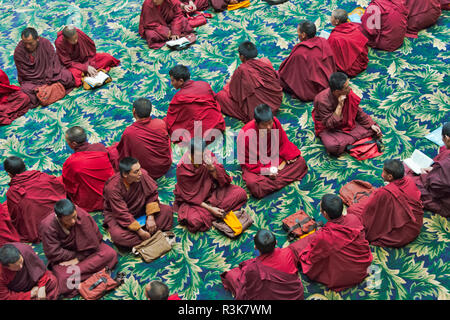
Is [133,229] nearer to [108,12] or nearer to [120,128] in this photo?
[120,128]

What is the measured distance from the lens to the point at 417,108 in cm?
997

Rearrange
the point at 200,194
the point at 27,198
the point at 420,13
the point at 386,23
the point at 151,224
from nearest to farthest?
the point at 151,224
the point at 27,198
the point at 200,194
the point at 386,23
the point at 420,13

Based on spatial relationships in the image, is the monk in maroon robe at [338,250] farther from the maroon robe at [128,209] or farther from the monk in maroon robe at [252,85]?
the monk in maroon robe at [252,85]

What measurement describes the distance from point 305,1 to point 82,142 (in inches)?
276

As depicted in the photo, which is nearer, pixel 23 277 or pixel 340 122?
pixel 23 277

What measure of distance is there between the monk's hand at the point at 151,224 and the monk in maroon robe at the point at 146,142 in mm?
1213

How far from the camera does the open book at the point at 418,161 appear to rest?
8.51 m

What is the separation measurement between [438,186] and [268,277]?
294cm

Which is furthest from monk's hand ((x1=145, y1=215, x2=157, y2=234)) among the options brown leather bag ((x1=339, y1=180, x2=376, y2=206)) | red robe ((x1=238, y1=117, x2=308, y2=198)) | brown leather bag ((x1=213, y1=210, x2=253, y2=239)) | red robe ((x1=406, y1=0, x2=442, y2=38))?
red robe ((x1=406, y1=0, x2=442, y2=38))

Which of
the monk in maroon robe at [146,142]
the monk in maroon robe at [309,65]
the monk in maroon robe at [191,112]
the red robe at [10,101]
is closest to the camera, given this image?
the monk in maroon robe at [146,142]

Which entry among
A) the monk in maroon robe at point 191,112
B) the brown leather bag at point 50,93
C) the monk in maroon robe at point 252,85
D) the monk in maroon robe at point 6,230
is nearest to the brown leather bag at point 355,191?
the monk in maroon robe at point 252,85

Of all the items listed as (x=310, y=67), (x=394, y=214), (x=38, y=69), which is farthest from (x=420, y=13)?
(x=38, y=69)

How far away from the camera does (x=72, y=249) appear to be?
7871 millimetres

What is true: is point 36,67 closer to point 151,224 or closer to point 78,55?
point 78,55
